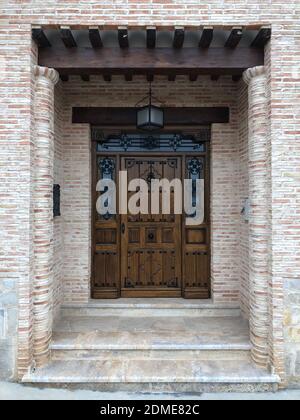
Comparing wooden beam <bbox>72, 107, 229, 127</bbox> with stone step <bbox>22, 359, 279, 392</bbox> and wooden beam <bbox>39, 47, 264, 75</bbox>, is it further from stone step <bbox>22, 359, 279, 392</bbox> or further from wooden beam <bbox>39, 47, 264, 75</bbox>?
stone step <bbox>22, 359, 279, 392</bbox>

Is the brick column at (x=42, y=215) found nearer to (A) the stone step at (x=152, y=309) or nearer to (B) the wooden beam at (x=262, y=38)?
(A) the stone step at (x=152, y=309)

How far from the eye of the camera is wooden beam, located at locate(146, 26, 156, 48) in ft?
12.3

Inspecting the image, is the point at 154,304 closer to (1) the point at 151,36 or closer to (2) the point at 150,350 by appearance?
(2) the point at 150,350

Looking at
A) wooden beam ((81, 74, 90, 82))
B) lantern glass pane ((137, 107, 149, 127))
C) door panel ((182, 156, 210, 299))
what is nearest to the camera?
lantern glass pane ((137, 107, 149, 127))

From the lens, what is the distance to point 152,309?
5.24 m

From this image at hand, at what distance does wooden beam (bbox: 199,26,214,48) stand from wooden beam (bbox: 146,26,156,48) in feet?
1.93

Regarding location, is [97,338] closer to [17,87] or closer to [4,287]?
[4,287]

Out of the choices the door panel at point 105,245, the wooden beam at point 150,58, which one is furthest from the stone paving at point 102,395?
the wooden beam at point 150,58

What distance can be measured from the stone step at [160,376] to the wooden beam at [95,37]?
4.02 metres

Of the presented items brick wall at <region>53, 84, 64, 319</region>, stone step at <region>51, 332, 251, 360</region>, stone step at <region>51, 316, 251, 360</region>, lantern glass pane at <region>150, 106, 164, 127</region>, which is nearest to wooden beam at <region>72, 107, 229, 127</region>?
brick wall at <region>53, 84, 64, 319</region>

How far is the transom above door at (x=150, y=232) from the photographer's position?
5586 mm

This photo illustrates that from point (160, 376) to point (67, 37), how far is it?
4.21m
